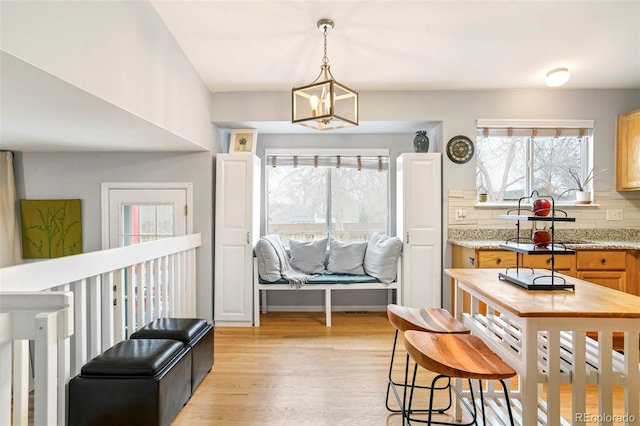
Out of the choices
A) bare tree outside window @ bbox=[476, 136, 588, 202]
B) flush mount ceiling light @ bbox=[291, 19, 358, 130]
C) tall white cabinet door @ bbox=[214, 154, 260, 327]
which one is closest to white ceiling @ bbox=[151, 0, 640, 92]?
flush mount ceiling light @ bbox=[291, 19, 358, 130]

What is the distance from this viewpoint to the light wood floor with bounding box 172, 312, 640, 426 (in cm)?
204

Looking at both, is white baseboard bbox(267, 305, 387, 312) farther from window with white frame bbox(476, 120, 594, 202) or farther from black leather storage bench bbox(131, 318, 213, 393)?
window with white frame bbox(476, 120, 594, 202)

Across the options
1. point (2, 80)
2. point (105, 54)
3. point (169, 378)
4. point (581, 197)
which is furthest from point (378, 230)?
point (2, 80)

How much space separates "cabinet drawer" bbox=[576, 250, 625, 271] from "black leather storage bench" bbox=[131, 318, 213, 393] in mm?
3164

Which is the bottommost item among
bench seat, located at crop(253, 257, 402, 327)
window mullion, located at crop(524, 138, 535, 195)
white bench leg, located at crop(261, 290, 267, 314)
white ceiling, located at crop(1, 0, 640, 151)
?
white bench leg, located at crop(261, 290, 267, 314)

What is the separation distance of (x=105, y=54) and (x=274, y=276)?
2383 millimetres

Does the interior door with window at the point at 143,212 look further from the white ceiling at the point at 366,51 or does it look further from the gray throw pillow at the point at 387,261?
the gray throw pillow at the point at 387,261

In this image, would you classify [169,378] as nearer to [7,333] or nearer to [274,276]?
[7,333]

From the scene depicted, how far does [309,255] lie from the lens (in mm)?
3941

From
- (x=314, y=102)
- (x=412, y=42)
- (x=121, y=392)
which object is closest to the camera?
(x=121, y=392)

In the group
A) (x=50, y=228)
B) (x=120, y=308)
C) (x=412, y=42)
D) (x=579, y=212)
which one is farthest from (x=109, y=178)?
(x=579, y=212)

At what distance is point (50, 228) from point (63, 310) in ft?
11.0

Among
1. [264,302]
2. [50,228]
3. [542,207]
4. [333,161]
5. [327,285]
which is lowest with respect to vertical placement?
[264,302]

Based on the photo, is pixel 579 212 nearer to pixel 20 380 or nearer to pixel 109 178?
pixel 20 380
